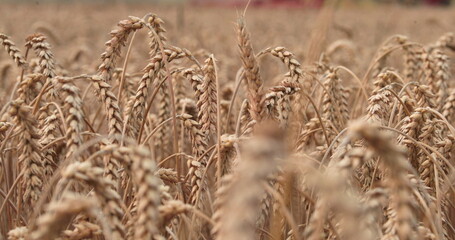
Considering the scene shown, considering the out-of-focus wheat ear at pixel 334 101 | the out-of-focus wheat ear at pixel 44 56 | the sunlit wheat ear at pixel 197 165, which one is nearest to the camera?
the sunlit wheat ear at pixel 197 165

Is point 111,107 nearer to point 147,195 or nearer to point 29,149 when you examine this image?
point 29,149

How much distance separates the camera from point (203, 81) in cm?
214

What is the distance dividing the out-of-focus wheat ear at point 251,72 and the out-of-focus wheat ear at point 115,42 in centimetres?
51

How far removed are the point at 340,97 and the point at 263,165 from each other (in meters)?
1.90

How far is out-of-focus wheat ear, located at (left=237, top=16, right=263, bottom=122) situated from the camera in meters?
1.64

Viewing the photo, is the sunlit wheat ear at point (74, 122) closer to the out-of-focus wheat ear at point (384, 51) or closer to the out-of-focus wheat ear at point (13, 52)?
the out-of-focus wheat ear at point (13, 52)

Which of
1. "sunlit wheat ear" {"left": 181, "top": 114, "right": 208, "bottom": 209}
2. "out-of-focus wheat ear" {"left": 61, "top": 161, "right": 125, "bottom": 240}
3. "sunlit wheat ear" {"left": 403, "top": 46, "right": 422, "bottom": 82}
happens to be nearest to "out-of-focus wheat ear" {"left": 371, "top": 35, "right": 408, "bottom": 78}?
"sunlit wheat ear" {"left": 403, "top": 46, "right": 422, "bottom": 82}

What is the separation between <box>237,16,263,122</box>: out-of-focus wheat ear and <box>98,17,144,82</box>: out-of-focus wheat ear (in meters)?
0.51

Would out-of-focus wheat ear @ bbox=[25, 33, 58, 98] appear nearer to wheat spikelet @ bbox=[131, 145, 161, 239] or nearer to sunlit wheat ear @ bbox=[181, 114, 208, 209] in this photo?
sunlit wheat ear @ bbox=[181, 114, 208, 209]

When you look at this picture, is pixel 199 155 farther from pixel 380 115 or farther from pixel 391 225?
pixel 391 225

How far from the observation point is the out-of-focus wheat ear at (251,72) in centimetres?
164

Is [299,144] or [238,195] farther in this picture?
[299,144]

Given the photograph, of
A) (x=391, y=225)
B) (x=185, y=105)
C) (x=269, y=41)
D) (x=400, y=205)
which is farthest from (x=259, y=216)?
(x=269, y=41)

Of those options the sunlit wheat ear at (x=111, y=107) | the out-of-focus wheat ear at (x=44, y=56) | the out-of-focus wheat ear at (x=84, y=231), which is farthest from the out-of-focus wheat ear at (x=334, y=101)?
the out-of-focus wheat ear at (x=84, y=231)
